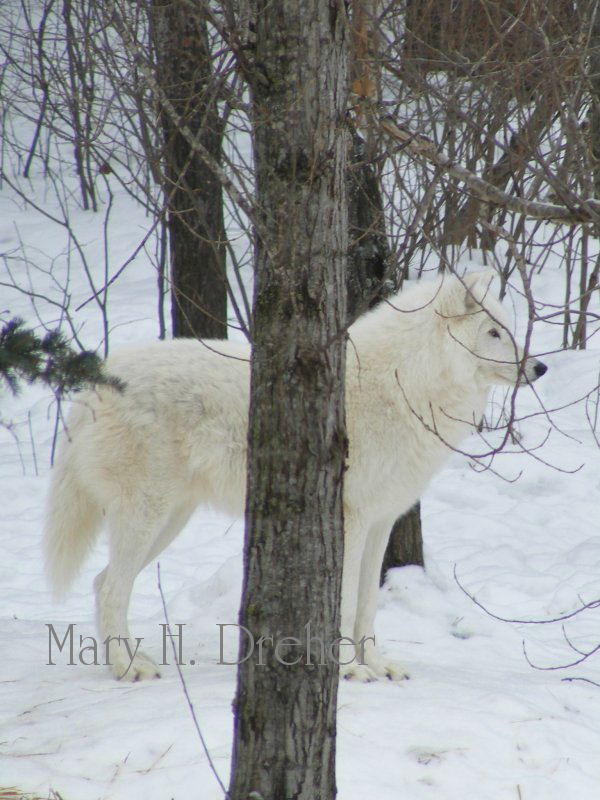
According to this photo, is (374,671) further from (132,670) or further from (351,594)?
(132,670)

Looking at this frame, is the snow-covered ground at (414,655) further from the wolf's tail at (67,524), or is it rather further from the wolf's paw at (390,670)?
the wolf's tail at (67,524)

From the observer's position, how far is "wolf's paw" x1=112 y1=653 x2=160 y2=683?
4.27 m

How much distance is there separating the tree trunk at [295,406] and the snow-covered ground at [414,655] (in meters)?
0.72

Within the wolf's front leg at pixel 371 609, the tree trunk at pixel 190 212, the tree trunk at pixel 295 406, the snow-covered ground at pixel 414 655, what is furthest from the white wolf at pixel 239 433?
the tree trunk at pixel 295 406

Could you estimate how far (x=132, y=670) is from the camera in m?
4.27

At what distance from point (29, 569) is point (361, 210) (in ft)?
→ 11.9

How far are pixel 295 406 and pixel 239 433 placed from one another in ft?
6.86

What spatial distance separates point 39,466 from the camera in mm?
8328

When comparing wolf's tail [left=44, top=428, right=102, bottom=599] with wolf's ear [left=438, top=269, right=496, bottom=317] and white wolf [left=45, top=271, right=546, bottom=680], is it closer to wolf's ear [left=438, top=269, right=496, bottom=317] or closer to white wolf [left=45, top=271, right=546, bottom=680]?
white wolf [left=45, top=271, right=546, bottom=680]

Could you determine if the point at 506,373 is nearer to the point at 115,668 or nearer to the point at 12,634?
the point at 115,668

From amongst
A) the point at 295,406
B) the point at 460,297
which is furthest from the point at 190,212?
the point at 295,406

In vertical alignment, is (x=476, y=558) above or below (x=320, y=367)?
below

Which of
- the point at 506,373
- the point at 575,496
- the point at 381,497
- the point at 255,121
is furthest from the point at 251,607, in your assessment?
the point at 575,496

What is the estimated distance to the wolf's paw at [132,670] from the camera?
14.0 ft
